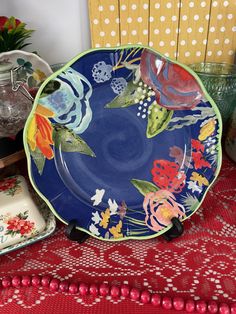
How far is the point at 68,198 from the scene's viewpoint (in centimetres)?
66

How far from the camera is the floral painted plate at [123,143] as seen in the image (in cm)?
60

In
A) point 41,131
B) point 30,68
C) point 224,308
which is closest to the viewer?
point 224,308

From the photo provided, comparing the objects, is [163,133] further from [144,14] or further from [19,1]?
[19,1]

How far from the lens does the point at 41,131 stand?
2.03 feet

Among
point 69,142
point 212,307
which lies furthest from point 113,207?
point 212,307

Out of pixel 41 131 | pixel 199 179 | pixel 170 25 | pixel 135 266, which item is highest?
pixel 170 25

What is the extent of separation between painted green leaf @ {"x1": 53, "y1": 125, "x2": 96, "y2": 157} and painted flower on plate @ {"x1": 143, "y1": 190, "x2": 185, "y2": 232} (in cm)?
15

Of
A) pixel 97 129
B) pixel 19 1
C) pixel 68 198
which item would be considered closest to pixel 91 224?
pixel 68 198

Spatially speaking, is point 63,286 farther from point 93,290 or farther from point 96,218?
point 96,218

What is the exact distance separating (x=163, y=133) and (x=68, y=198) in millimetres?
223

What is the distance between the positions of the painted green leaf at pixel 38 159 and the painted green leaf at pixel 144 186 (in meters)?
0.18

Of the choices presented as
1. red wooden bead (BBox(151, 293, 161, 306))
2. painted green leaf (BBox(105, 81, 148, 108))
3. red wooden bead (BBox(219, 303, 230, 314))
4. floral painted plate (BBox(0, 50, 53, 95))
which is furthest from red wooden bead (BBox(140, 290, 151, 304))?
floral painted plate (BBox(0, 50, 53, 95))

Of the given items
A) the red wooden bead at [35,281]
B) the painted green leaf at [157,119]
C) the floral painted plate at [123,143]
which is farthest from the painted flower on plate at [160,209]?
the red wooden bead at [35,281]

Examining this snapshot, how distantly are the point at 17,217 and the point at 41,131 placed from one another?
17 centimetres
